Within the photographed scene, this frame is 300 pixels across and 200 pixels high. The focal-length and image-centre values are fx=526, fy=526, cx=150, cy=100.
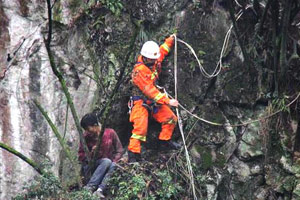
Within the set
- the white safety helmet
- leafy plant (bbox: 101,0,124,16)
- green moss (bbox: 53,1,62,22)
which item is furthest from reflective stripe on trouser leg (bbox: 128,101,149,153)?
green moss (bbox: 53,1,62,22)

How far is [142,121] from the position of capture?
289 inches

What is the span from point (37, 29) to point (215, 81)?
9.18ft

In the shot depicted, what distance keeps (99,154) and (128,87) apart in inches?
52.7

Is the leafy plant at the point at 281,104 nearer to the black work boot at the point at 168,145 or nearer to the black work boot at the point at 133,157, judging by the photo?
the black work boot at the point at 168,145

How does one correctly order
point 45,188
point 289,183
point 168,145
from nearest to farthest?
point 45,188
point 289,183
point 168,145

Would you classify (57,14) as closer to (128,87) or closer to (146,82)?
(128,87)

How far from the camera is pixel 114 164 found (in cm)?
707

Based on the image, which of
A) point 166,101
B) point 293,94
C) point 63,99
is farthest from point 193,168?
point 63,99

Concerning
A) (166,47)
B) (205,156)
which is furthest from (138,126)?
(166,47)

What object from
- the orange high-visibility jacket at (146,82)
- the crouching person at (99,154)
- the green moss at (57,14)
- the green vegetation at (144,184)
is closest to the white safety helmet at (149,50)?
the orange high-visibility jacket at (146,82)

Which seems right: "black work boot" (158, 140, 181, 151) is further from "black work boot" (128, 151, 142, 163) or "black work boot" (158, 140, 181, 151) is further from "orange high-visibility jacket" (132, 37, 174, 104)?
"orange high-visibility jacket" (132, 37, 174, 104)

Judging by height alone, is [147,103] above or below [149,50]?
below

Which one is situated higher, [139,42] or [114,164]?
[139,42]

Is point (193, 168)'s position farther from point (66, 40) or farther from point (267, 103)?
point (66, 40)
